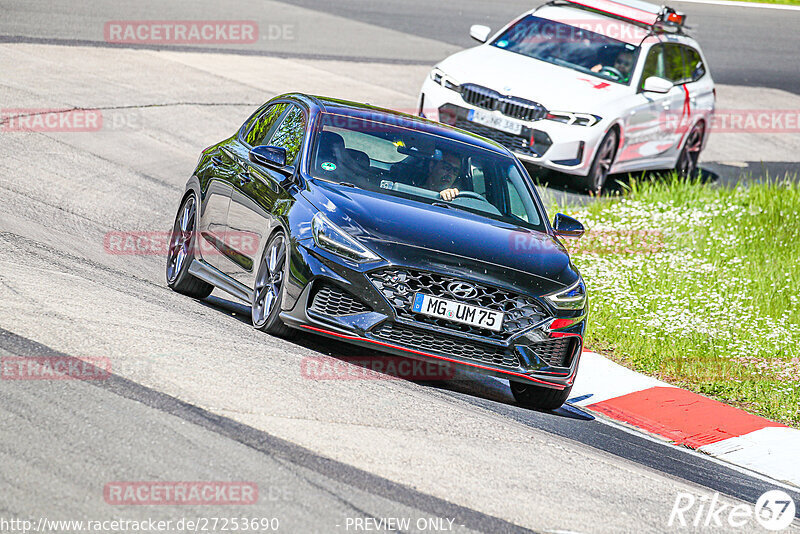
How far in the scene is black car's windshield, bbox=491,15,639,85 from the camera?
15844 millimetres

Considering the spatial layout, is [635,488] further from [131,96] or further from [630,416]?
[131,96]

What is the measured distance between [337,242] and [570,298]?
157 cm

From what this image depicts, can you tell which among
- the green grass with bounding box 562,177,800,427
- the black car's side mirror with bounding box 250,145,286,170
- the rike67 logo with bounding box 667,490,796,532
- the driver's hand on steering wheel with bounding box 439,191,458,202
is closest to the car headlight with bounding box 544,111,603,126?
the green grass with bounding box 562,177,800,427

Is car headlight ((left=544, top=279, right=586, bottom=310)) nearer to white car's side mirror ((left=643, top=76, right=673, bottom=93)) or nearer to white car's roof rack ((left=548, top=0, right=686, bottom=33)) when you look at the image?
white car's side mirror ((left=643, top=76, right=673, bottom=93))

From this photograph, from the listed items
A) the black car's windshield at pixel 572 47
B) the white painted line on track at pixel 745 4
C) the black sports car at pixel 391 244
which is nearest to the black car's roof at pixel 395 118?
the black sports car at pixel 391 244

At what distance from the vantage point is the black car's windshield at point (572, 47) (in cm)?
1584

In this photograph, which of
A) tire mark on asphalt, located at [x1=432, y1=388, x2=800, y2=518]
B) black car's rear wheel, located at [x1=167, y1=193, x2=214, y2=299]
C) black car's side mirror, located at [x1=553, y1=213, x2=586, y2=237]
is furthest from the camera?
black car's rear wheel, located at [x1=167, y1=193, x2=214, y2=299]

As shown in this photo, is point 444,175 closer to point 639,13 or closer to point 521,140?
point 521,140

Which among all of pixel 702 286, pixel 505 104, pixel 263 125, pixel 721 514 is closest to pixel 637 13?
pixel 505 104

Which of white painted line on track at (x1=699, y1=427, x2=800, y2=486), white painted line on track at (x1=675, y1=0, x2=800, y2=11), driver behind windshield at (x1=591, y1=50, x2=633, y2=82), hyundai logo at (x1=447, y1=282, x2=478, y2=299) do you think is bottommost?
white painted line on track at (x1=699, y1=427, x2=800, y2=486)

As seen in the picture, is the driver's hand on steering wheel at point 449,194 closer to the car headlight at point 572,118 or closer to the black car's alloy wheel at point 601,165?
the car headlight at point 572,118

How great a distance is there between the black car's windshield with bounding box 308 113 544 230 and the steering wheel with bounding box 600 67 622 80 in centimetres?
696

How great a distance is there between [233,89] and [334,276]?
11054mm

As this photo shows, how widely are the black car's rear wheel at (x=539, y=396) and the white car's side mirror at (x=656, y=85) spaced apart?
26.7 ft
